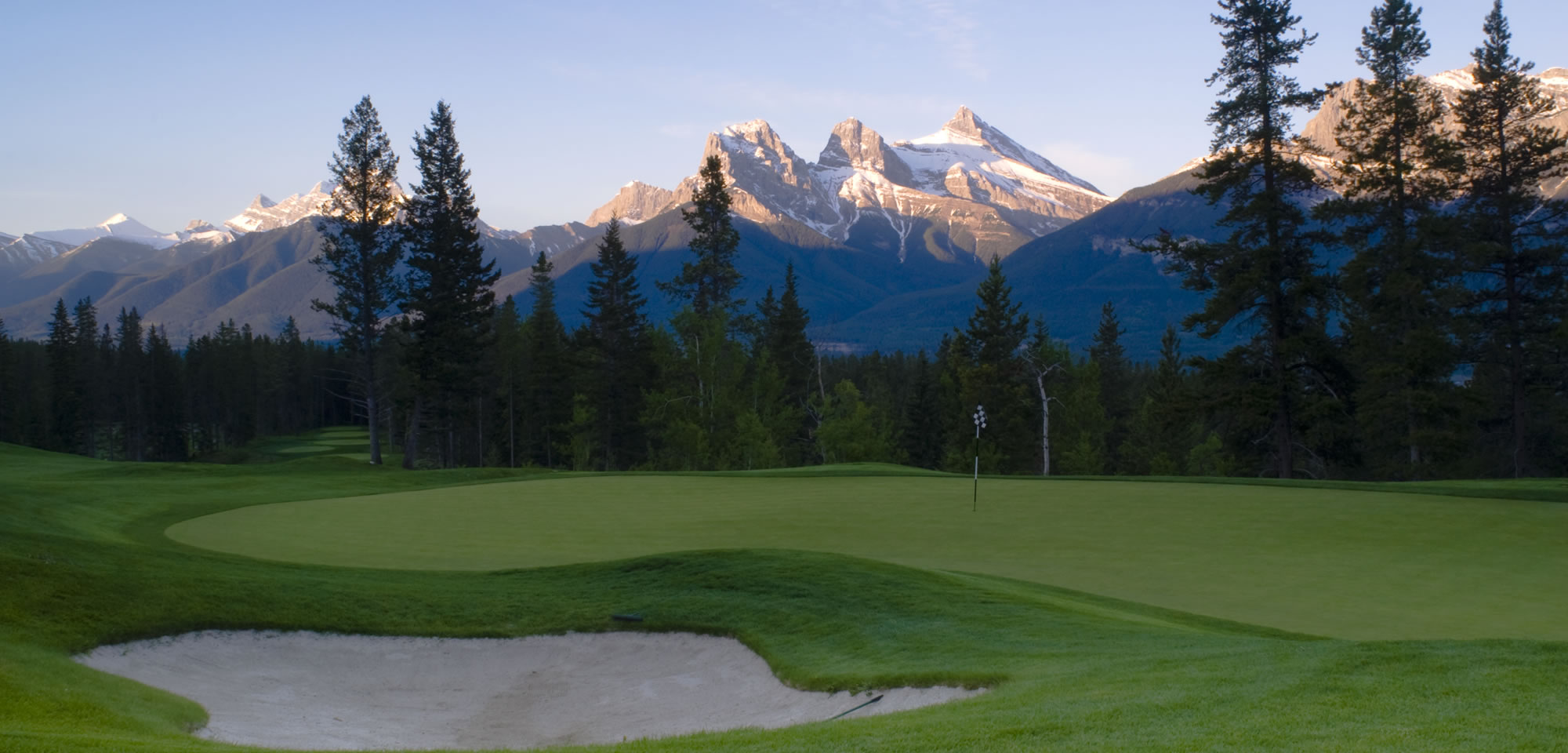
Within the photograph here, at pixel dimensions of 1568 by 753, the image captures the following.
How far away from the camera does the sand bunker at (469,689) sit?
10281mm

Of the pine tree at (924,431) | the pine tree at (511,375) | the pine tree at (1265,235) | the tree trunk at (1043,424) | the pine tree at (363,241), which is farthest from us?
the pine tree at (924,431)

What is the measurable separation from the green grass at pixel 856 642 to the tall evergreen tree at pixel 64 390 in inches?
3016

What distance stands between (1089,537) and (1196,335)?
33559 millimetres

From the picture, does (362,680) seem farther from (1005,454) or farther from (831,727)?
(1005,454)

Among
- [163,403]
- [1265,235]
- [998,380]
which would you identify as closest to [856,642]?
[1265,235]

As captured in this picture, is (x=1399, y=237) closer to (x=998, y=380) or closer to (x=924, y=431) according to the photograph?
(x=998, y=380)

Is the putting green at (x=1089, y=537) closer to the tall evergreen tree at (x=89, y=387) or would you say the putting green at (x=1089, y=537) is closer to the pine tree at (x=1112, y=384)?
the pine tree at (x=1112, y=384)

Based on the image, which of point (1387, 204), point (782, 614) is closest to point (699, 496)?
point (782, 614)

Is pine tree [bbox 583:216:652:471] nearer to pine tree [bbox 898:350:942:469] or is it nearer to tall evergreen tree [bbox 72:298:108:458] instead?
pine tree [bbox 898:350:942:469]

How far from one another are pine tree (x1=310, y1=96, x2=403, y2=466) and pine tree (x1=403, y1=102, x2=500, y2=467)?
92.4 inches

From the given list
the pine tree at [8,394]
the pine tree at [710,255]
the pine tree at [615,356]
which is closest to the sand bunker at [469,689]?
the pine tree at [710,255]

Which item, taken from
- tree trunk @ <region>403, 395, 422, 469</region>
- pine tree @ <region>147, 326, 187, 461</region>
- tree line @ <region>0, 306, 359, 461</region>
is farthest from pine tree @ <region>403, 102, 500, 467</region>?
pine tree @ <region>147, 326, 187, 461</region>

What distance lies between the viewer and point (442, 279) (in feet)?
160

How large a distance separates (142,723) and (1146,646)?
963 centimetres
